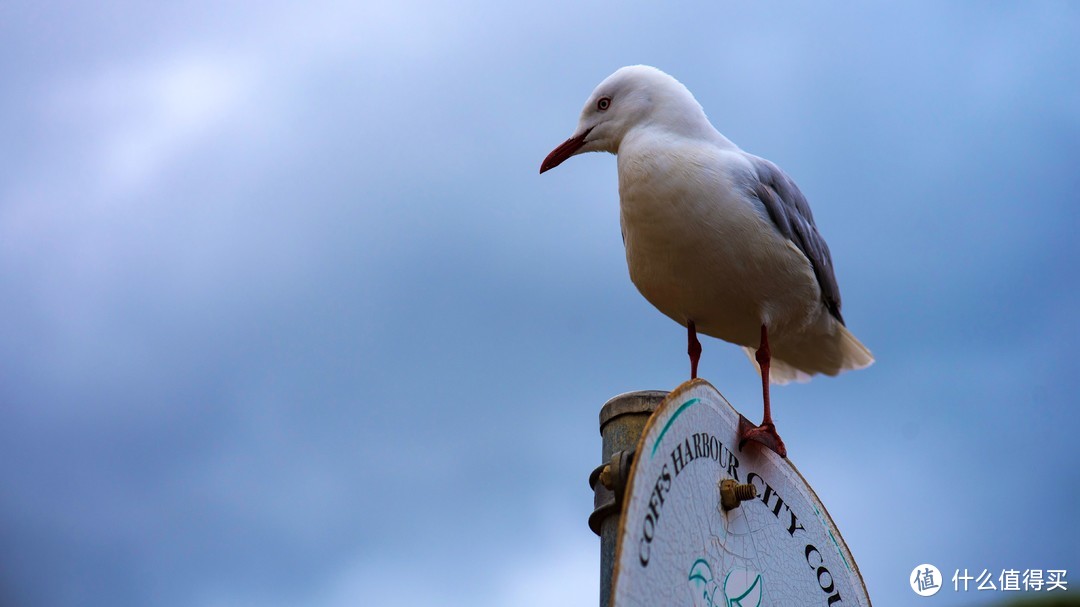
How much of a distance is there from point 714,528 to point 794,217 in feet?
5.71

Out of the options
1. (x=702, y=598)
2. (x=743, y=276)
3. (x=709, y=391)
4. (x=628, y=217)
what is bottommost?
(x=702, y=598)

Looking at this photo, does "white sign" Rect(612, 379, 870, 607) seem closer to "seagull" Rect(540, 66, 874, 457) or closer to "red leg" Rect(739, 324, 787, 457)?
"red leg" Rect(739, 324, 787, 457)

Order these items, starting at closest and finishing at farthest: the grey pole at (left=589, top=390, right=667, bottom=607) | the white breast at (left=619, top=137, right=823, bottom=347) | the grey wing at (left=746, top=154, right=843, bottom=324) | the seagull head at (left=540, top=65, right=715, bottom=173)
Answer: the grey pole at (left=589, top=390, right=667, bottom=607), the white breast at (left=619, top=137, right=823, bottom=347), the grey wing at (left=746, top=154, right=843, bottom=324), the seagull head at (left=540, top=65, right=715, bottom=173)

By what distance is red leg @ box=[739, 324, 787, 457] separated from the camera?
8.70 feet

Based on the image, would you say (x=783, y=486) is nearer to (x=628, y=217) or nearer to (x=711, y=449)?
(x=711, y=449)

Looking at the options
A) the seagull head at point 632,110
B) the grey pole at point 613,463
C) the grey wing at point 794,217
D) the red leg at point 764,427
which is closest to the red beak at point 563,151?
the seagull head at point 632,110

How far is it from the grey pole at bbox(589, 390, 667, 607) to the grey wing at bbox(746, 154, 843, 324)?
1150 millimetres

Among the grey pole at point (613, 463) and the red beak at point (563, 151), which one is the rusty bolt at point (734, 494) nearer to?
A: the grey pole at point (613, 463)

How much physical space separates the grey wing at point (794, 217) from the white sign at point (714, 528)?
3.53 feet

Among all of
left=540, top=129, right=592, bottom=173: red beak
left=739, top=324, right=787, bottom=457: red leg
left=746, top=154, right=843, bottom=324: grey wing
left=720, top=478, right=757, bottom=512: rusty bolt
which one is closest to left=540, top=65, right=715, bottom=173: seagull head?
left=540, top=129, right=592, bottom=173: red beak

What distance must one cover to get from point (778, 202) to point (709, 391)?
1.31 m

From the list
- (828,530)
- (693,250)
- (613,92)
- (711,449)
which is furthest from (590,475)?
(613,92)

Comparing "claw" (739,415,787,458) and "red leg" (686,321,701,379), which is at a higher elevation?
"red leg" (686,321,701,379)

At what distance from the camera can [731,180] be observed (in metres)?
3.38
